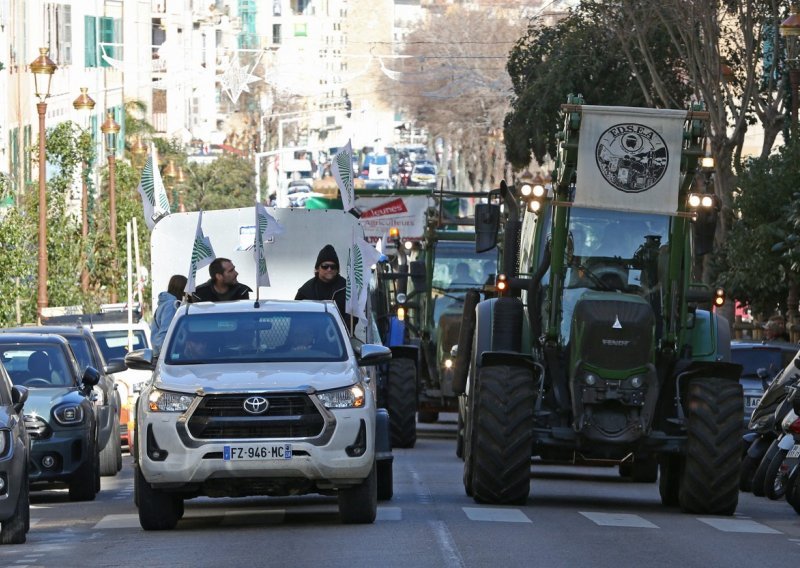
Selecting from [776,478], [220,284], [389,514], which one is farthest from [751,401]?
[389,514]

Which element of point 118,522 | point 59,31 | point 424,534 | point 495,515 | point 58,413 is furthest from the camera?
point 59,31

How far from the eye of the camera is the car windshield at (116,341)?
30219mm

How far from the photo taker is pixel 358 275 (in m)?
19.7

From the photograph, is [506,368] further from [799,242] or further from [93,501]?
[799,242]

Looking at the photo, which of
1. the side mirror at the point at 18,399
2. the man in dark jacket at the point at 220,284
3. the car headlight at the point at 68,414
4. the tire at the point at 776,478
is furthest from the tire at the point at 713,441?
the car headlight at the point at 68,414

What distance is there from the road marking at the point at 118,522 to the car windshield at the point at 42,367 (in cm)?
305

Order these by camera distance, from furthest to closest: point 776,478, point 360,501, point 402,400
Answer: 1. point 402,400
2. point 776,478
3. point 360,501

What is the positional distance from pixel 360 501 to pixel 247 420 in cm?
109

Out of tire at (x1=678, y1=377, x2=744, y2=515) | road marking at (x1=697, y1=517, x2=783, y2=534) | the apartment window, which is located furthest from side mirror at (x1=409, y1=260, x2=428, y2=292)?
the apartment window

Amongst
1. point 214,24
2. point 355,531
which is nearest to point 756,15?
point 355,531

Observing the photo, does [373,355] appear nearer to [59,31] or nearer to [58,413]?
[58,413]

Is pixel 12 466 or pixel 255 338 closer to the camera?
pixel 12 466

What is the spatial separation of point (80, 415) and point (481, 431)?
164 inches

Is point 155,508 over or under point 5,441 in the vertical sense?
under
